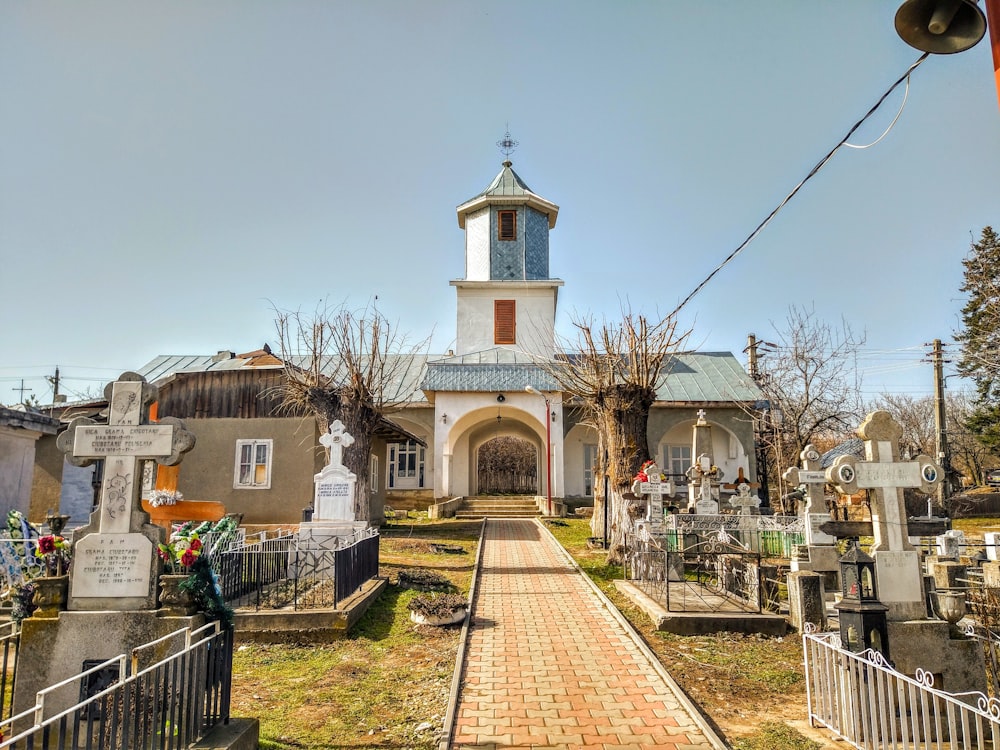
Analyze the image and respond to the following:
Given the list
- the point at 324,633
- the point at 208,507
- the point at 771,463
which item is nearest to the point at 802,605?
the point at 324,633

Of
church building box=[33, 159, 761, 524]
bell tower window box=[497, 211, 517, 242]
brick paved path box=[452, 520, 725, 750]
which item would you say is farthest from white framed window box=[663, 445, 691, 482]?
brick paved path box=[452, 520, 725, 750]

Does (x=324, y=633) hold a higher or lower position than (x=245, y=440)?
lower

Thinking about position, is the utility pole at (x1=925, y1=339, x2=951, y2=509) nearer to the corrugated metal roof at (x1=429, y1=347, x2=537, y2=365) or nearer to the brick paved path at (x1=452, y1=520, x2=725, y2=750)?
the corrugated metal roof at (x1=429, y1=347, x2=537, y2=365)

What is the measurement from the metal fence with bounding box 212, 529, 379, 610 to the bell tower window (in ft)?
71.7

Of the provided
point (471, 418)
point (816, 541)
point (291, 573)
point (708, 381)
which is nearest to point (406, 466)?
point (471, 418)

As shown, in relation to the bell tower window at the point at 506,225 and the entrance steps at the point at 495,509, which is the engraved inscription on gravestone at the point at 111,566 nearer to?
the entrance steps at the point at 495,509

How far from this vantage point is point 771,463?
32.8 meters

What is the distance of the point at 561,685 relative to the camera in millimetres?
6590

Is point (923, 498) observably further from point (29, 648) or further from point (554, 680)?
point (29, 648)

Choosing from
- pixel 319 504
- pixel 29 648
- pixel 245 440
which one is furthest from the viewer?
pixel 245 440

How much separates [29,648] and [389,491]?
25.4m

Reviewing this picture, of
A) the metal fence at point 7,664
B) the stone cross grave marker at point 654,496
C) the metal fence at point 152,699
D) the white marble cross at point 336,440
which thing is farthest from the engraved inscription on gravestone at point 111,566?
the stone cross grave marker at point 654,496

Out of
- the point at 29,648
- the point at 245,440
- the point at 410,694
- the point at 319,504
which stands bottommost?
the point at 410,694

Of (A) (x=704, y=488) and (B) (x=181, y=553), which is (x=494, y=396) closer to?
(A) (x=704, y=488)
